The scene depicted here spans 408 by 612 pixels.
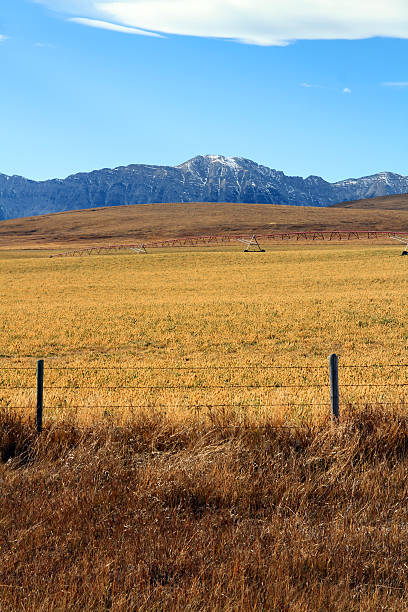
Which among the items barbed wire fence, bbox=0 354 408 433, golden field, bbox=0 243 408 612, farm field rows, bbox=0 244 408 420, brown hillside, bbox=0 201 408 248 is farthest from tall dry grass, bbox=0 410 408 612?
brown hillside, bbox=0 201 408 248

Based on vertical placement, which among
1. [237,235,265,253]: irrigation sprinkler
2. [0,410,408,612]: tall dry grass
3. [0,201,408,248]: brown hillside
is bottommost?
[0,410,408,612]: tall dry grass

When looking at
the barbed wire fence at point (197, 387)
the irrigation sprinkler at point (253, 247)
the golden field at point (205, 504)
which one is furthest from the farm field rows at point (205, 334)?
the irrigation sprinkler at point (253, 247)

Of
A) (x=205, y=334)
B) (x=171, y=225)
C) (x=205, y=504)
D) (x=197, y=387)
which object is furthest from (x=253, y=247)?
(x=205, y=504)

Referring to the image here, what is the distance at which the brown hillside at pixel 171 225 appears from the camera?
142m

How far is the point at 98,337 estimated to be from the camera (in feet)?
82.6

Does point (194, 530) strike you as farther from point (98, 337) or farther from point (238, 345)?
point (98, 337)

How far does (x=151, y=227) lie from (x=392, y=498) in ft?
501

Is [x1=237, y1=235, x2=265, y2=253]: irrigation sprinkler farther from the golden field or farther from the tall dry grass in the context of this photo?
the tall dry grass

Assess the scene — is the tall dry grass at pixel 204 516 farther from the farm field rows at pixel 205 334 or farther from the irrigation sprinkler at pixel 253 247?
the irrigation sprinkler at pixel 253 247

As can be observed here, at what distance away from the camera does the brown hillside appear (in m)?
142

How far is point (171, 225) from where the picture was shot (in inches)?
6339

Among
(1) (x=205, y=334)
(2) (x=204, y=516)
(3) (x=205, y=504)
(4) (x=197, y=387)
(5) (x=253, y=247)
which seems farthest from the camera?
(5) (x=253, y=247)

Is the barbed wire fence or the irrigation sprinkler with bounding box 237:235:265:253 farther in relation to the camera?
the irrigation sprinkler with bounding box 237:235:265:253

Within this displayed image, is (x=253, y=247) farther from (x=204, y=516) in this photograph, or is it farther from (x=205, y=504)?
(x=204, y=516)
